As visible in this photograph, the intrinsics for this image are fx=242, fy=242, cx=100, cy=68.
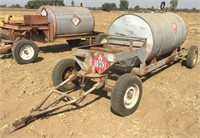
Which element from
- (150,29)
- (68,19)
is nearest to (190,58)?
(150,29)

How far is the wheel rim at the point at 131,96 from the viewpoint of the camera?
508 centimetres

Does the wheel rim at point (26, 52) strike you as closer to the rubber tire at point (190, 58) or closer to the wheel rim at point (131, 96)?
the wheel rim at point (131, 96)

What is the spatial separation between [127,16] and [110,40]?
827 millimetres

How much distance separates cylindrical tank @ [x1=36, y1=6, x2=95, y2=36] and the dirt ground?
298 cm

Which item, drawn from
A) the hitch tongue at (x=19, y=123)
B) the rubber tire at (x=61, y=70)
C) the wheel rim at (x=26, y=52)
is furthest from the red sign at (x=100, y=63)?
the wheel rim at (x=26, y=52)

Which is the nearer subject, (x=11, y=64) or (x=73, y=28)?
(x=11, y=64)

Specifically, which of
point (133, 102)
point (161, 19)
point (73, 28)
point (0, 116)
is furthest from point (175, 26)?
point (0, 116)

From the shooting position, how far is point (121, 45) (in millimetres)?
6801

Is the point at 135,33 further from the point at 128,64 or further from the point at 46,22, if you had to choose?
the point at 46,22

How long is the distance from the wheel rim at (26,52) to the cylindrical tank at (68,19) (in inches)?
65.2

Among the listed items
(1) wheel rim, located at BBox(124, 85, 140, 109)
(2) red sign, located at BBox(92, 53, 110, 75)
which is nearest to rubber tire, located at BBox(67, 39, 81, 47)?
(2) red sign, located at BBox(92, 53, 110, 75)

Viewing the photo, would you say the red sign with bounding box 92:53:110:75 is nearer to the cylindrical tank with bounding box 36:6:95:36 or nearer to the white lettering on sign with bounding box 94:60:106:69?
the white lettering on sign with bounding box 94:60:106:69

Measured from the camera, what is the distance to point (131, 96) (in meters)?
5.20

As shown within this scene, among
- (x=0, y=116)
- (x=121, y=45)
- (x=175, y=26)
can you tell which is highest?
(x=175, y=26)
